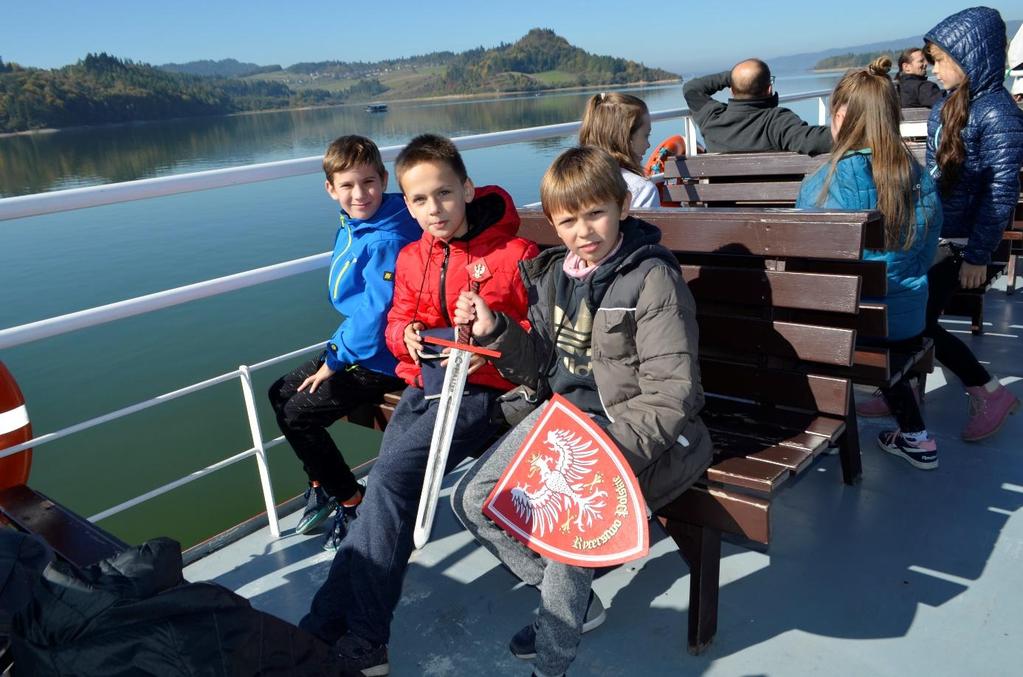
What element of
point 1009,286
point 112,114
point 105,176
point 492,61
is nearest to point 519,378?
point 1009,286

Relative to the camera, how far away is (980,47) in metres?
2.77

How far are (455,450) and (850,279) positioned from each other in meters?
1.12

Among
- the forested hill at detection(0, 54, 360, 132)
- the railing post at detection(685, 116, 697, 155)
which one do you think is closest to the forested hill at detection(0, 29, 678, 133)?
the forested hill at detection(0, 54, 360, 132)

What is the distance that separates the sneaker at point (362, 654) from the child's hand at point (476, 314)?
0.81 metres

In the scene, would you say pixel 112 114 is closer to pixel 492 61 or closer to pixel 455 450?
pixel 492 61

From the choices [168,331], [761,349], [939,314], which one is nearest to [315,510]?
[761,349]

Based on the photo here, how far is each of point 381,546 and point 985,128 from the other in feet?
8.34

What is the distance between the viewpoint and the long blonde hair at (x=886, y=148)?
232 centimetres

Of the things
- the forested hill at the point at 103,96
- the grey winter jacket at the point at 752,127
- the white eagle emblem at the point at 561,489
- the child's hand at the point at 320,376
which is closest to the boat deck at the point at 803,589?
the white eagle emblem at the point at 561,489

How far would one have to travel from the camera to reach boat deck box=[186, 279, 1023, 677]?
1.87m

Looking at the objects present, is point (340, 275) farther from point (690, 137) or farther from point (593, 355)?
point (690, 137)

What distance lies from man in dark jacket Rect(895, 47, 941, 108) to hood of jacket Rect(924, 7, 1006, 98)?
3.04m

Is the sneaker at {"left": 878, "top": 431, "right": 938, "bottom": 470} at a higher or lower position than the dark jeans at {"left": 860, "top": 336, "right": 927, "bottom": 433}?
lower

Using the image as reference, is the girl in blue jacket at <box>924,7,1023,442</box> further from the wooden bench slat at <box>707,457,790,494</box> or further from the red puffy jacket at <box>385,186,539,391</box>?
the red puffy jacket at <box>385,186,539,391</box>
